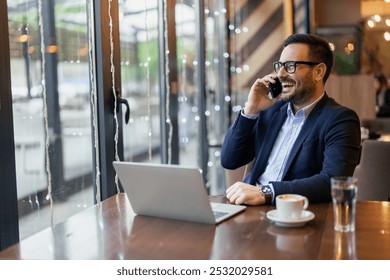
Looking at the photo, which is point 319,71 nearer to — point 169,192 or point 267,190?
point 267,190

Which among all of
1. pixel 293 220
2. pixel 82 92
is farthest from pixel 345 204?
pixel 82 92

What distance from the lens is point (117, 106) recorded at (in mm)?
2844

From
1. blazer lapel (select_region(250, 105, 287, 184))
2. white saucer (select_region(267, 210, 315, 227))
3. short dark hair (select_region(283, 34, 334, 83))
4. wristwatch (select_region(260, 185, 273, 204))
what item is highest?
short dark hair (select_region(283, 34, 334, 83))

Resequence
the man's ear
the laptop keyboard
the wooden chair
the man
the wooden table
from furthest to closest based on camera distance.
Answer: the wooden chair, the man's ear, the man, the laptop keyboard, the wooden table

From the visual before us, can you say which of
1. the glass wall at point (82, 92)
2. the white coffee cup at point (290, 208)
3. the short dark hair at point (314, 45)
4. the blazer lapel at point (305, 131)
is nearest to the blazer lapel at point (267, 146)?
the blazer lapel at point (305, 131)

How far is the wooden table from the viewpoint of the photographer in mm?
1299

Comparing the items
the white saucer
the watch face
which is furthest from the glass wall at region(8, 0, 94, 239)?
the white saucer

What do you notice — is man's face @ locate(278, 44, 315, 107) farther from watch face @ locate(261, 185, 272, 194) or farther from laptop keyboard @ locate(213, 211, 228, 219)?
laptop keyboard @ locate(213, 211, 228, 219)

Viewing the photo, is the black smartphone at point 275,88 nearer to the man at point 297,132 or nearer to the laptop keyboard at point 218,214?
the man at point 297,132

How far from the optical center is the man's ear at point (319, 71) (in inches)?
85.4

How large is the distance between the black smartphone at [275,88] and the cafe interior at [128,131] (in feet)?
1.63

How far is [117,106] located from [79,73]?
0.86 ft

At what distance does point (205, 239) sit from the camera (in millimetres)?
1406
